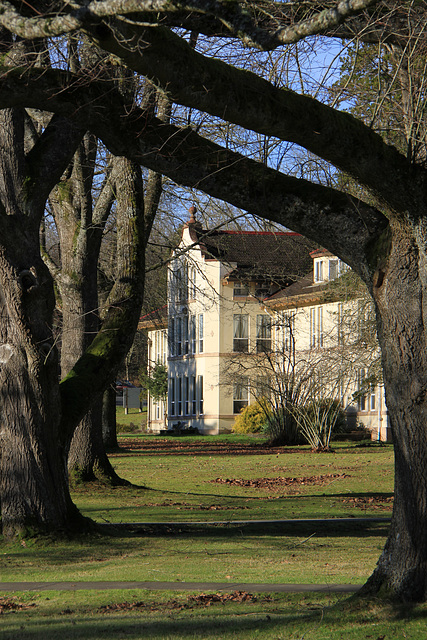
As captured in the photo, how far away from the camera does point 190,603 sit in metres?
7.25

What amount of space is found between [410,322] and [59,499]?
5.98 m

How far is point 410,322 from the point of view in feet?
22.1

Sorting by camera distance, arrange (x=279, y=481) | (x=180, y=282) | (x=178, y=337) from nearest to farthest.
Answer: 1. (x=279, y=481)
2. (x=180, y=282)
3. (x=178, y=337)

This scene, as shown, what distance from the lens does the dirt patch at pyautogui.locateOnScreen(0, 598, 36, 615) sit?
7273mm

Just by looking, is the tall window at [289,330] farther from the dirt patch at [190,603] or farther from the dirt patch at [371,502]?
the dirt patch at [190,603]

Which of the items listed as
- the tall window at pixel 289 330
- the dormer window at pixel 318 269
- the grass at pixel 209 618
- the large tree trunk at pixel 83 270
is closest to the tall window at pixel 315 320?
the dormer window at pixel 318 269

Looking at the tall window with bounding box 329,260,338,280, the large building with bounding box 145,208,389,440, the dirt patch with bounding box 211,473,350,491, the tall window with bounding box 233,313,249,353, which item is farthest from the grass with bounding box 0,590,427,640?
the tall window with bounding box 233,313,249,353

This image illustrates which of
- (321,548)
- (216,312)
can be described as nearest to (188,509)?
(321,548)

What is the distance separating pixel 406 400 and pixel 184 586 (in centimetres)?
301

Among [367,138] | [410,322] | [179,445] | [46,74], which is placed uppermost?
[46,74]

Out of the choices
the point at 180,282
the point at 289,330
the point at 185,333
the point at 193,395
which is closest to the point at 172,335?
the point at 185,333

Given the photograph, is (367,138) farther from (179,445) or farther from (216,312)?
(216,312)

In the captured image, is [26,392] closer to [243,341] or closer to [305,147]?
[305,147]

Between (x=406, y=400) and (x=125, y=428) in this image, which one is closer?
(x=406, y=400)
